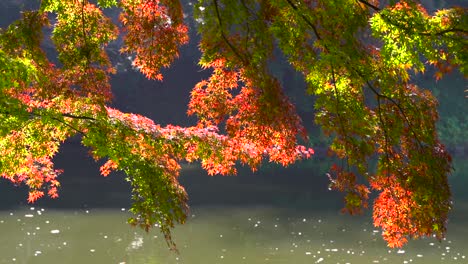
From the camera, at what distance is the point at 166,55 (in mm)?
7902

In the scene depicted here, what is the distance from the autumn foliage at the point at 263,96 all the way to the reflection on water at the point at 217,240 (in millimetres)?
6790

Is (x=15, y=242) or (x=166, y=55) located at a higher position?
(x=166, y=55)

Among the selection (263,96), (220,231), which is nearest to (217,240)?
(220,231)

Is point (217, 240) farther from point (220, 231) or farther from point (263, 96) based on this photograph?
point (263, 96)

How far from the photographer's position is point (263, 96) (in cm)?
680

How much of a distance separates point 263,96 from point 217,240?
365 inches

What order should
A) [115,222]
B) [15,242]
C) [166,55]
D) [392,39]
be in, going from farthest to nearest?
[115,222] < [15,242] < [166,55] < [392,39]

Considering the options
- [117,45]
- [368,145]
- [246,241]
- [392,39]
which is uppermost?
[117,45]

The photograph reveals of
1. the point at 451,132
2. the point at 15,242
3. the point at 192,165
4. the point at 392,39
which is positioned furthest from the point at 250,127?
the point at 451,132

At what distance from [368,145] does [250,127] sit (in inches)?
51.2

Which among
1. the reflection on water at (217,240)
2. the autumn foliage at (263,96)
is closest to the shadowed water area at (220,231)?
the reflection on water at (217,240)

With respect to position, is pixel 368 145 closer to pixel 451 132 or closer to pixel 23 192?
pixel 23 192

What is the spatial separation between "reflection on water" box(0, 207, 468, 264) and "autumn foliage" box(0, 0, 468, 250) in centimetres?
679

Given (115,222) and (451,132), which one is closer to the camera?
(115,222)
